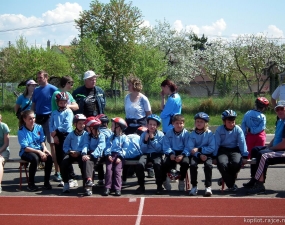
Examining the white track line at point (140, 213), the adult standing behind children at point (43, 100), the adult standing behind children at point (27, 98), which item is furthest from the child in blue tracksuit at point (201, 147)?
the adult standing behind children at point (27, 98)

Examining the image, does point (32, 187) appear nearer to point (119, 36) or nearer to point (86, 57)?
point (86, 57)

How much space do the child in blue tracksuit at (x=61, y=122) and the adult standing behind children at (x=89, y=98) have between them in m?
0.37

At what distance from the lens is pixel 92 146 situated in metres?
8.42

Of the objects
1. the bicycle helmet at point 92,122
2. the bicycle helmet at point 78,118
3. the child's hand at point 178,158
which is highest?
the bicycle helmet at point 78,118

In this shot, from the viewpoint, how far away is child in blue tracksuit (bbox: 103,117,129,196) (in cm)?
798

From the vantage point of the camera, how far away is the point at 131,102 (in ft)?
30.6

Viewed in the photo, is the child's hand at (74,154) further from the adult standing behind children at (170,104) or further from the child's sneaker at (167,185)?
the adult standing behind children at (170,104)

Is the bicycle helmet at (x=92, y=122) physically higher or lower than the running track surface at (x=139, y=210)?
higher

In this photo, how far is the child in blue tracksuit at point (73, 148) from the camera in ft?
27.0

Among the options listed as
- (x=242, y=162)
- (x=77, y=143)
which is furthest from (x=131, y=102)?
(x=242, y=162)

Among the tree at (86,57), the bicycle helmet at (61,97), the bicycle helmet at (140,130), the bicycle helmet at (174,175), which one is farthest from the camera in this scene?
the tree at (86,57)

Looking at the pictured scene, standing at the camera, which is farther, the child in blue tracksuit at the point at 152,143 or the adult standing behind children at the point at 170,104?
the adult standing behind children at the point at 170,104

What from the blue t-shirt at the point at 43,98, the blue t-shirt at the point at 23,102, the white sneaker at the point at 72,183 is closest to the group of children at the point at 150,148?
A: the white sneaker at the point at 72,183

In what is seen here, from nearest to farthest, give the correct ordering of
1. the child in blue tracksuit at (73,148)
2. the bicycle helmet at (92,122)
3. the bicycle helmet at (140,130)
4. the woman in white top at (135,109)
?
the child in blue tracksuit at (73,148) → the bicycle helmet at (92,122) → the bicycle helmet at (140,130) → the woman in white top at (135,109)
